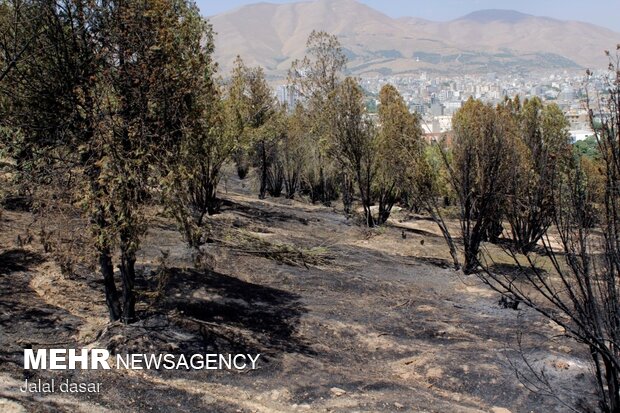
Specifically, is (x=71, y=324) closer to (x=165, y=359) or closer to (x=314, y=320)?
(x=165, y=359)

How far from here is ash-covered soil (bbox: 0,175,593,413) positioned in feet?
24.7

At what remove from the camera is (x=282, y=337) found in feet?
33.3

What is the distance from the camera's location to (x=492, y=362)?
375 inches

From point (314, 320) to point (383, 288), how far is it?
3.89 m

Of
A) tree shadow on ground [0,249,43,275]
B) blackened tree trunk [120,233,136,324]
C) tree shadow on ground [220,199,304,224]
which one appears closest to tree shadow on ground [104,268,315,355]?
blackened tree trunk [120,233,136,324]

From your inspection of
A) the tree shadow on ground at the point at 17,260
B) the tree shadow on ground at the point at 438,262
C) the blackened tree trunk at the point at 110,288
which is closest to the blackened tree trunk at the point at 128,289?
the blackened tree trunk at the point at 110,288

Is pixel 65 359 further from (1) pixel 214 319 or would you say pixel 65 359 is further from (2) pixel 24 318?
(1) pixel 214 319

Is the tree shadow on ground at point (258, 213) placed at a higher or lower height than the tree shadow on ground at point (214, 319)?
higher

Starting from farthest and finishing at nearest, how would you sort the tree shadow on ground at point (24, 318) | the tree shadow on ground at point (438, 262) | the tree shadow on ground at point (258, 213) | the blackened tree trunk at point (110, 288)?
the tree shadow on ground at point (258, 213)
the tree shadow on ground at point (438, 262)
the blackened tree trunk at point (110, 288)
the tree shadow on ground at point (24, 318)

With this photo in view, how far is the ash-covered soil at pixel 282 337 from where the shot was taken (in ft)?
24.7

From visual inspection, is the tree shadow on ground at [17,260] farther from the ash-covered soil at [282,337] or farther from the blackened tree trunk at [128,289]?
the blackened tree trunk at [128,289]

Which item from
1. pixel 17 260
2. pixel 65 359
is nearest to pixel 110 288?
pixel 65 359

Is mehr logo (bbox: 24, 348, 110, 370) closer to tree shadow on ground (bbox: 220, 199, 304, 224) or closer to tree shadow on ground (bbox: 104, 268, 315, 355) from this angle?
tree shadow on ground (bbox: 104, 268, 315, 355)

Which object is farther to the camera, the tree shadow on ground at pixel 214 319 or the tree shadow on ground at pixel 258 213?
the tree shadow on ground at pixel 258 213
